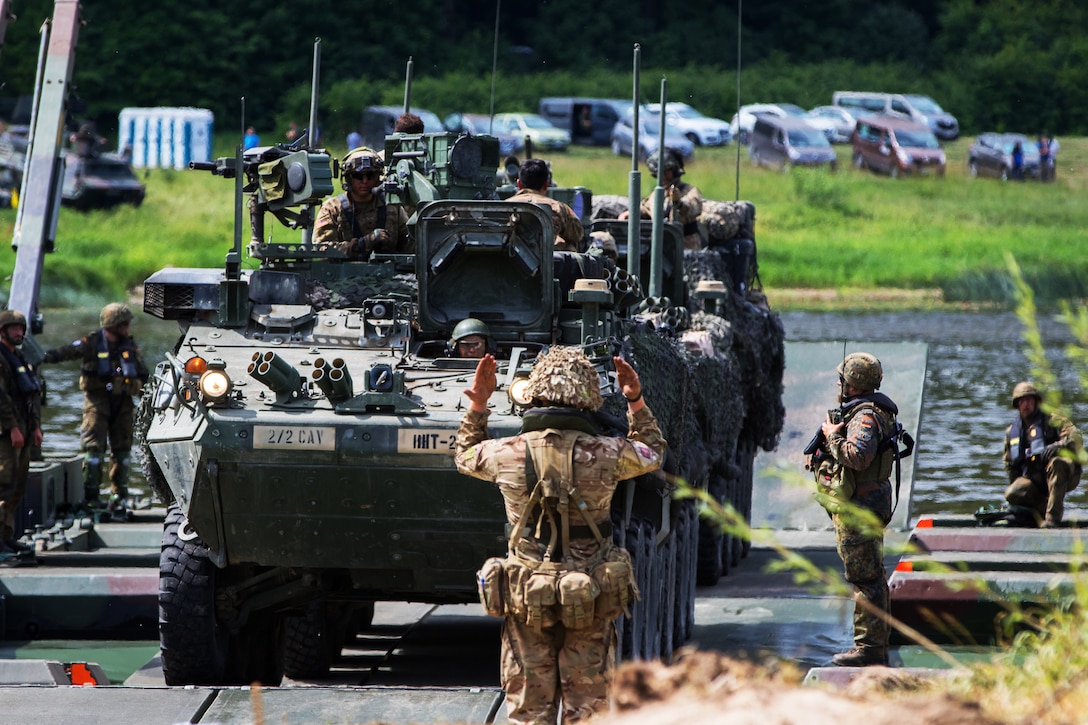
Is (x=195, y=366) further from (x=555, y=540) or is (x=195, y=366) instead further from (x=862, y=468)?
(x=862, y=468)

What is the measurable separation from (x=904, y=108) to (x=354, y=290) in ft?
125

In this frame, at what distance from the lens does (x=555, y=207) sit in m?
9.82

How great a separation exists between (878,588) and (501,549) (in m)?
1.83

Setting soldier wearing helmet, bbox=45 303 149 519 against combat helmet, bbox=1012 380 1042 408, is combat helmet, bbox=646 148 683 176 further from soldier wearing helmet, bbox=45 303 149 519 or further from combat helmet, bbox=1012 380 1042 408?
soldier wearing helmet, bbox=45 303 149 519

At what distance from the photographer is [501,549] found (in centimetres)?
829

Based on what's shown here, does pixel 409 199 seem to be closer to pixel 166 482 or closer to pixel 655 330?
pixel 655 330

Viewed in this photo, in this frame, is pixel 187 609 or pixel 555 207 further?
pixel 555 207

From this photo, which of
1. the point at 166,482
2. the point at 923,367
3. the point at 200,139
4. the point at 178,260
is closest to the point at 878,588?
the point at 166,482

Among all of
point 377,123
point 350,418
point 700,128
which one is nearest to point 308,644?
point 350,418

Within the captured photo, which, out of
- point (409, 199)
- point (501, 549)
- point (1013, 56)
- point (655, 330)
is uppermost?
point (1013, 56)

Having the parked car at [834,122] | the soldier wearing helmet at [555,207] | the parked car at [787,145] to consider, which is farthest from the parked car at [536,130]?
the soldier wearing helmet at [555,207]

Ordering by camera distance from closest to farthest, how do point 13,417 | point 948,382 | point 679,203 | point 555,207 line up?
point 555,207 → point 13,417 → point 679,203 → point 948,382

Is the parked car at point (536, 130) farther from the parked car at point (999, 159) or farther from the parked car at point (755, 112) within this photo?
the parked car at point (999, 159)

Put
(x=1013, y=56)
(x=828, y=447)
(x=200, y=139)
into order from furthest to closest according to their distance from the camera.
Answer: (x=1013, y=56)
(x=200, y=139)
(x=828, y=447)
